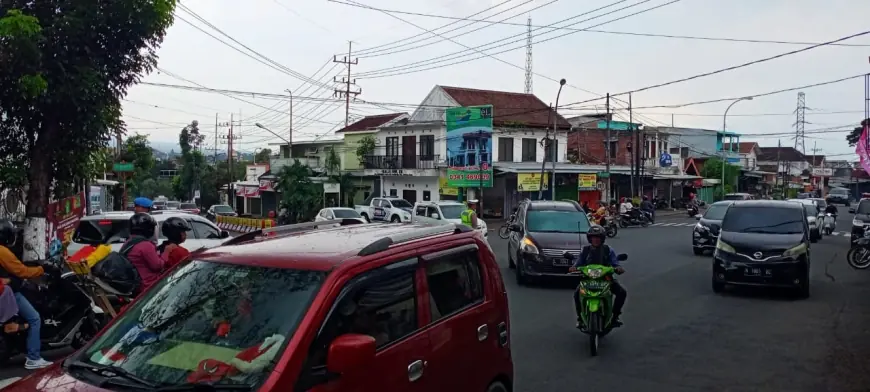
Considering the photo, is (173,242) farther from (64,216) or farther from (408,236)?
(64,216)

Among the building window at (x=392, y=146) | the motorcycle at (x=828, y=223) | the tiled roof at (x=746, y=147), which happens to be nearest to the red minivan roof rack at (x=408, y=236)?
the motorcycle at (x=828, y=223)

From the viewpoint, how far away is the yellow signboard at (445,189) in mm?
45356

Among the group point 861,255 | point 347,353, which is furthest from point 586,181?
point 347,353

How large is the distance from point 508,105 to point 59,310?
43585 millimetres

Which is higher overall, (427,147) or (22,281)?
(427,147)

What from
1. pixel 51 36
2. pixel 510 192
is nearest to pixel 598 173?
pixel 510 192

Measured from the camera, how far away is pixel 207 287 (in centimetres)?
404

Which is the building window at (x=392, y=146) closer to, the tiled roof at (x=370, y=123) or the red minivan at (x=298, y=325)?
the tiled roof at (x=370, y=123)

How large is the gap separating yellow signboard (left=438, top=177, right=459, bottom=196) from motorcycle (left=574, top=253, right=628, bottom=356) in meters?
36.0

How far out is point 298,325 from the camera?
3545mm

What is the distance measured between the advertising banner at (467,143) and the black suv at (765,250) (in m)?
28.9

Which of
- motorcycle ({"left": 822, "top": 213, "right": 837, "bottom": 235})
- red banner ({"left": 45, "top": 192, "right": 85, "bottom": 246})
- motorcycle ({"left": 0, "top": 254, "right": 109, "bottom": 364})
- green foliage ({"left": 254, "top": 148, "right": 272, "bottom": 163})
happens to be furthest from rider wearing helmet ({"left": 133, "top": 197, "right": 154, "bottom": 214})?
green foliage ({"left": 254, "top": 148, "right": 272, "bottom": 163})

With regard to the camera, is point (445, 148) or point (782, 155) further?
point (782, 155)

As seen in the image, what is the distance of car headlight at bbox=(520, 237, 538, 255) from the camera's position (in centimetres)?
1453
